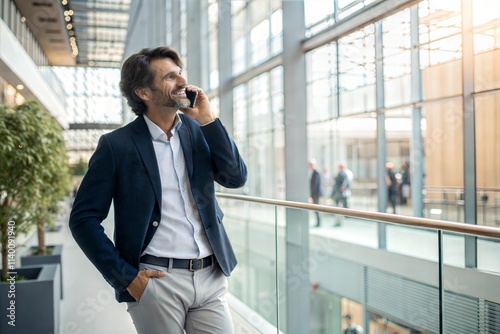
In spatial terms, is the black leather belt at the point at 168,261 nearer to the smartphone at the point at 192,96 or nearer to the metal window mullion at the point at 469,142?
the smartphone at the point at 192,96

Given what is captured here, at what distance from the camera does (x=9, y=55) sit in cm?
938

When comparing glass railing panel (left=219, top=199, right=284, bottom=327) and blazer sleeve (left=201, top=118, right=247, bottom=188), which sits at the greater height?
blazer sleeve (left=201, top=118, right=247, bottom=188)

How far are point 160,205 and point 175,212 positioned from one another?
2.3 inches

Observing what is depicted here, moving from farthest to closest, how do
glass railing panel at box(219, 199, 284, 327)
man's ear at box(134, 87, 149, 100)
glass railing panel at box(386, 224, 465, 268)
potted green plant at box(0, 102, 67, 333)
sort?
glass railing panel at box(386, 224, 465, 268) → potted green plant at box(0, 102, 67, 333) → glass railing panel at box(219, 199, 284, 327) → man's ear at box(134, 87, 149, 100)

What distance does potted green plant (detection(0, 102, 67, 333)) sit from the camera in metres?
3.69

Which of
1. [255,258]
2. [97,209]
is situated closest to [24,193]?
[97,209]

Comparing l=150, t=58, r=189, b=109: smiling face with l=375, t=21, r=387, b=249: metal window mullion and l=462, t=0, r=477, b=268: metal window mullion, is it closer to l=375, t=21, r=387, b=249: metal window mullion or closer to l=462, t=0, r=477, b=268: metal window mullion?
l=462, t=0, r=477, b=268: metal window mullion

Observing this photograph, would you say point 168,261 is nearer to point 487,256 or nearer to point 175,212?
point 175,212

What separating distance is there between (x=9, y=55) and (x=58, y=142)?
5429 mm

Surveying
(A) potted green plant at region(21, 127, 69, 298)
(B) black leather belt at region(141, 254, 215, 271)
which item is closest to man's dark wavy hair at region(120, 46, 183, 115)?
(B) black leather belt at region(141, 254, 215, 271)

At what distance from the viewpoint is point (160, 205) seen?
144 cm

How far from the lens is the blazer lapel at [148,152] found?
1.45m

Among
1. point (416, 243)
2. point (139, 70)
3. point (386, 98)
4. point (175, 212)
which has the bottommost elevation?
point (416, 243)

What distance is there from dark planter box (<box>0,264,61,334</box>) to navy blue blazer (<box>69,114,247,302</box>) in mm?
2568
